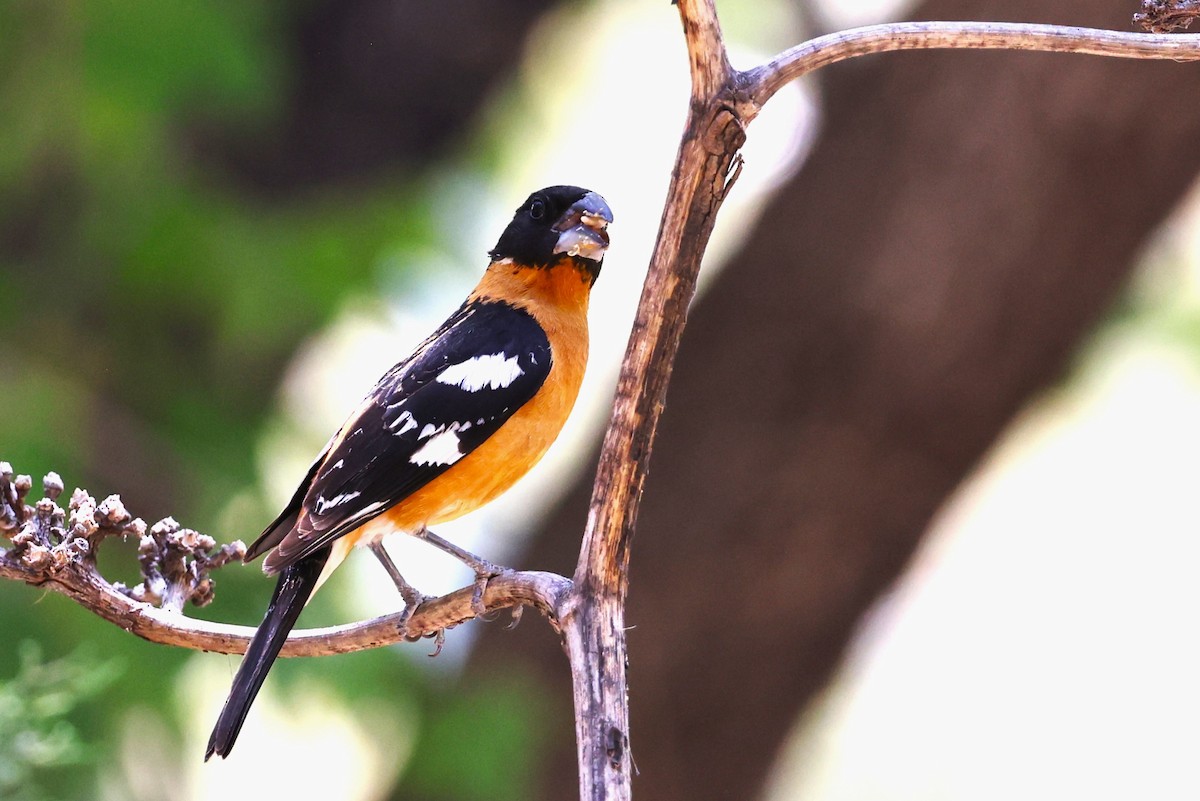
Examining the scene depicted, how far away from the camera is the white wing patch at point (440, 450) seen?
3127mm

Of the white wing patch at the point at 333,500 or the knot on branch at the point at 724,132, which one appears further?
the white wing patch at the point at 333,500

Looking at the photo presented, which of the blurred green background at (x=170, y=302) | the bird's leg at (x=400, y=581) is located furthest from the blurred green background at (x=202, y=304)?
the bird's leg at (x=400, y=581)

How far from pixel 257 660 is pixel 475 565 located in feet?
2.12

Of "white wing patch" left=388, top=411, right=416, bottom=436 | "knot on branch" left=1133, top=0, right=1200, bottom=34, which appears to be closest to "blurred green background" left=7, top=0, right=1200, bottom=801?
"white wing patch" left=388, top=411, right=416, bottom=436

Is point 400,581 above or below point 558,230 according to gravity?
below

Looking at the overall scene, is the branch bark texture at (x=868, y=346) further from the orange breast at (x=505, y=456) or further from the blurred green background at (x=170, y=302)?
the orange breast at (x=505, y=456)

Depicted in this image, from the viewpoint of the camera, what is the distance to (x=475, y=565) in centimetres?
311

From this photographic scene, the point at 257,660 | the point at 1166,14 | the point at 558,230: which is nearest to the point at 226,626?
the point at 257,660

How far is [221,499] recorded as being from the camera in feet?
16.6

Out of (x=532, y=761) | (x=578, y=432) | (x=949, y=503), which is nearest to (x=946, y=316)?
(x=949, y=503)

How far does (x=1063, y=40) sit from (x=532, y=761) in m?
4.33

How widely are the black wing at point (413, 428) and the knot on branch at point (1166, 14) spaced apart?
1.65 m

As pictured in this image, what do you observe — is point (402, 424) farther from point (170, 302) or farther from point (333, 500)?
point (170, 302)

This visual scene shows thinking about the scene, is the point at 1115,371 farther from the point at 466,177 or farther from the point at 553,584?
the point at 553,584
